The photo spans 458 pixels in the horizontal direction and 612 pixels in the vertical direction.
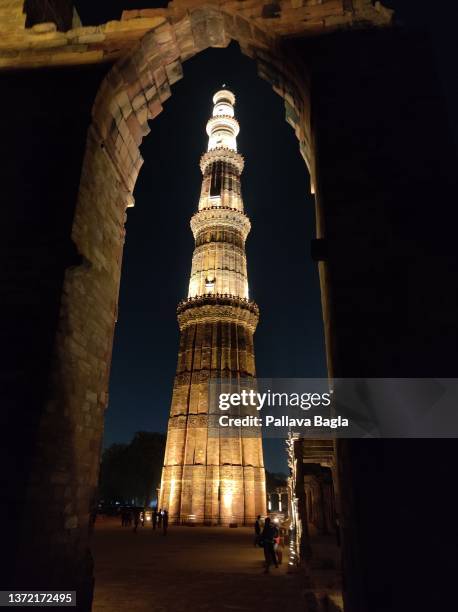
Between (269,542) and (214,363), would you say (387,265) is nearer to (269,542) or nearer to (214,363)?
(269,542)

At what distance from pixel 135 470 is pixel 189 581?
39708 millimetres

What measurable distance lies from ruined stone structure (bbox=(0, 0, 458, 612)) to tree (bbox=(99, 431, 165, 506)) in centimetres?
4109

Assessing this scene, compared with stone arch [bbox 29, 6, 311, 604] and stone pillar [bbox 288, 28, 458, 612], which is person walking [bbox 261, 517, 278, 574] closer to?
stone arch [bbox 29, 6, 311, 604]

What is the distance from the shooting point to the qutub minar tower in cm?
2222

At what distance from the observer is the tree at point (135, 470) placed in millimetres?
43625

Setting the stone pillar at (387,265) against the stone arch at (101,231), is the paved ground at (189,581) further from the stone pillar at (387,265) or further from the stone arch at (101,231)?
→ the stone pillar at (387,265)

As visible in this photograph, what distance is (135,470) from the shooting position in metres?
44.2

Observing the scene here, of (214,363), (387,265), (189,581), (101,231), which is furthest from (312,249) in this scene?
(214,363)

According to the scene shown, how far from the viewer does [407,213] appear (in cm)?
434

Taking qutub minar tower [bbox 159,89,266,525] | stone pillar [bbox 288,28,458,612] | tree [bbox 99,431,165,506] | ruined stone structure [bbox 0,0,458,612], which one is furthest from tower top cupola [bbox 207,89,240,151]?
tree [bbox 99,431,165,506]

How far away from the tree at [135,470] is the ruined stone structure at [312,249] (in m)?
41.1

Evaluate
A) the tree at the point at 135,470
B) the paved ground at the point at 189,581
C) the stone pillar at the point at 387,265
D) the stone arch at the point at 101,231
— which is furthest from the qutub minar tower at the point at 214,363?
the tree at the point at 135,470

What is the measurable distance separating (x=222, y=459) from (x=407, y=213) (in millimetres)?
20652

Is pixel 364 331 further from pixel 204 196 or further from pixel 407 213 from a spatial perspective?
pixel 204 196
